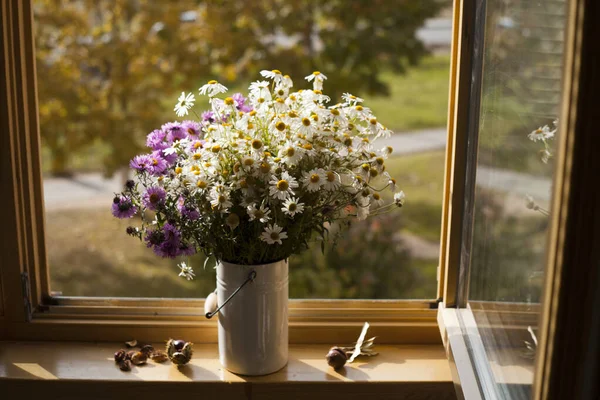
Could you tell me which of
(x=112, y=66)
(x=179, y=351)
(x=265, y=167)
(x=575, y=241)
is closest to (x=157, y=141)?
(x=265, y=167)

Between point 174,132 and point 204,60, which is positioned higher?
point 204,60

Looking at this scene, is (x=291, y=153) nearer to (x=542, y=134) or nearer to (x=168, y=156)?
(x=168, y=156)

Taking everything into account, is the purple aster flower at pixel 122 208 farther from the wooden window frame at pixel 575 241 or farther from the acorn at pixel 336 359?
the wooden window frame at pixel 575 241

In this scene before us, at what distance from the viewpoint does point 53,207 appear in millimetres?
3834

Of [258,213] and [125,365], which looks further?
[125,365]

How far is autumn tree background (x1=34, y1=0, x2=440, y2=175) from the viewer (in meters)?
2.62

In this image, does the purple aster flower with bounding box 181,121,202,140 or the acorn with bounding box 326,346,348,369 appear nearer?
the purple aster flower with bounding box 181,121,202,140

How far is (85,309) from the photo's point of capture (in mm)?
1603

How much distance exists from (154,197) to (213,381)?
41 cm

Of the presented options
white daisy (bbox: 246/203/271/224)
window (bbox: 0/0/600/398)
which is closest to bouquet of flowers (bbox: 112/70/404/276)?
white daisy (bbox: 246/203/271/224)

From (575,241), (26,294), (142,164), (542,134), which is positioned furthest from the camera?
(26,294)

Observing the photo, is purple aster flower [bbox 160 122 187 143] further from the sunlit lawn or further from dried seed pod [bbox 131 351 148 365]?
the sunlit lawn

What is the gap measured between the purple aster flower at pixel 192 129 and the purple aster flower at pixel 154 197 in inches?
5.1

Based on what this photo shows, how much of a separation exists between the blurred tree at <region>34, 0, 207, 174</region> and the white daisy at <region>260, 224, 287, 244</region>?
155 cm
